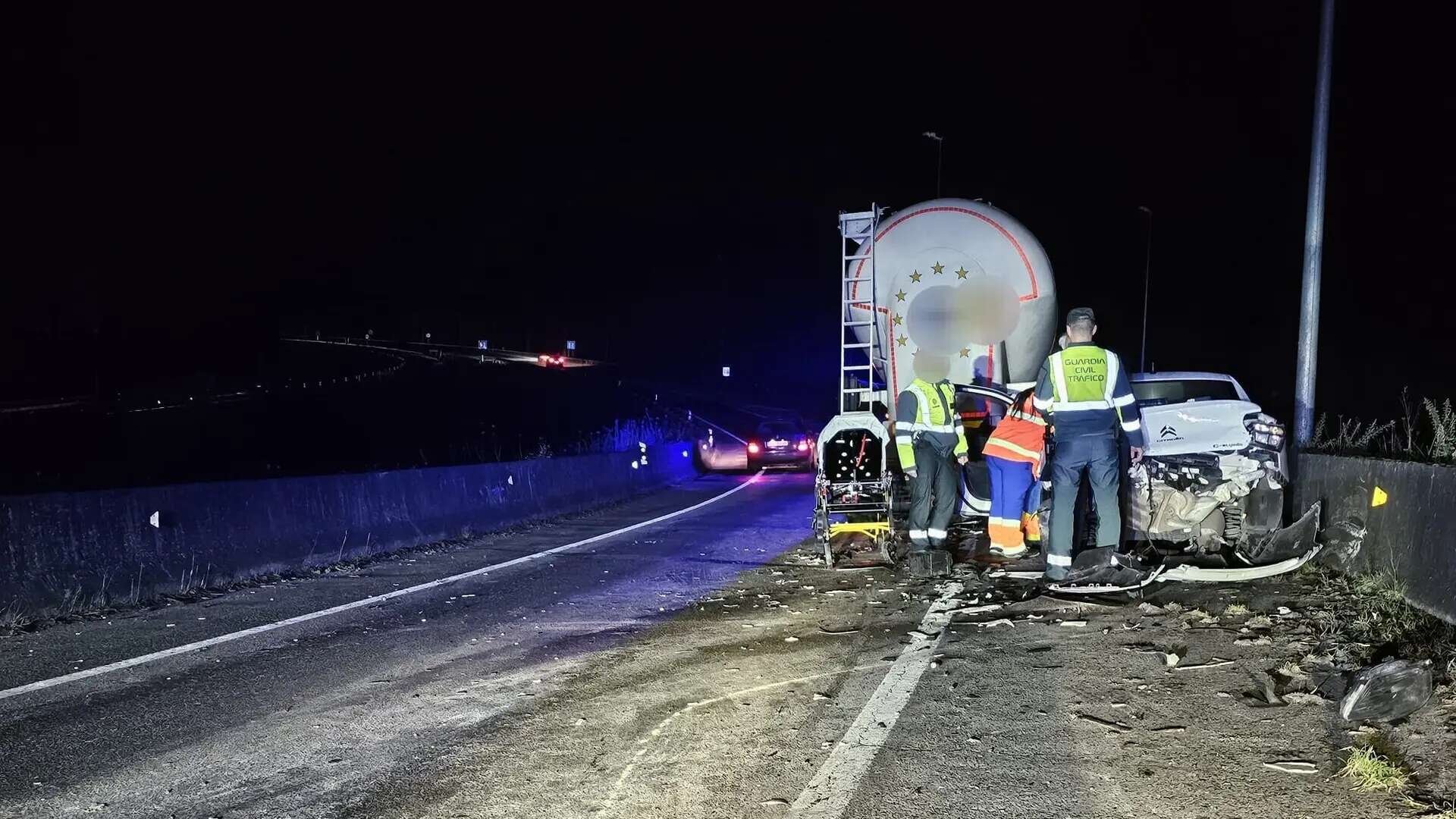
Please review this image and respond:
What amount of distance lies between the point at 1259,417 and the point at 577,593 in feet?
18.7

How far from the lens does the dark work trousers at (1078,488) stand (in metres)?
7.20

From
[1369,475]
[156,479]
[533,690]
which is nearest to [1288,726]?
[1369,475]

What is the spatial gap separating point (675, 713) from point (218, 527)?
18.9ft

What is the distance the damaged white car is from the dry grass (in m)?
3.34

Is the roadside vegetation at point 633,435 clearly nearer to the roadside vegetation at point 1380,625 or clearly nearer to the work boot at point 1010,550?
the work boot at point 1010,550

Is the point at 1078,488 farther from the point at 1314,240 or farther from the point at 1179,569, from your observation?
the point at 1314,240

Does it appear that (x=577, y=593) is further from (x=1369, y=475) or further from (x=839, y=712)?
(x=1369, y=475)

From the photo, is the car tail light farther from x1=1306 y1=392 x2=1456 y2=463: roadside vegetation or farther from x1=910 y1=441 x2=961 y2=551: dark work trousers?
x1=910 y1=441 x2=961 y2=551: dark work trousers

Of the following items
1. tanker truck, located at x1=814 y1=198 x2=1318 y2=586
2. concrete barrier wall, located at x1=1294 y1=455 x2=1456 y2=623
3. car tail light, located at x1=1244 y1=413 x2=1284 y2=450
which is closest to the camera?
concrete barrier wall, located at x1=1294 y1=455 x2=1456 y2=623

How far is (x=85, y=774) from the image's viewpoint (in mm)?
4250

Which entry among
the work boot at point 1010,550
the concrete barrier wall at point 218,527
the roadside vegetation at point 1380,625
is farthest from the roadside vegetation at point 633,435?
the roadside vegetation at point 1380,625

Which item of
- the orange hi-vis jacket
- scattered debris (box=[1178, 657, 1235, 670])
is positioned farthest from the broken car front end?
scattered debris (box=[1178, 657, 1235, 670])

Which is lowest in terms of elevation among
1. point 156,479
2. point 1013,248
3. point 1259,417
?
point 156,479

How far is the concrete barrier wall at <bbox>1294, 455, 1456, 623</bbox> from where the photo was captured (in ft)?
18.5
